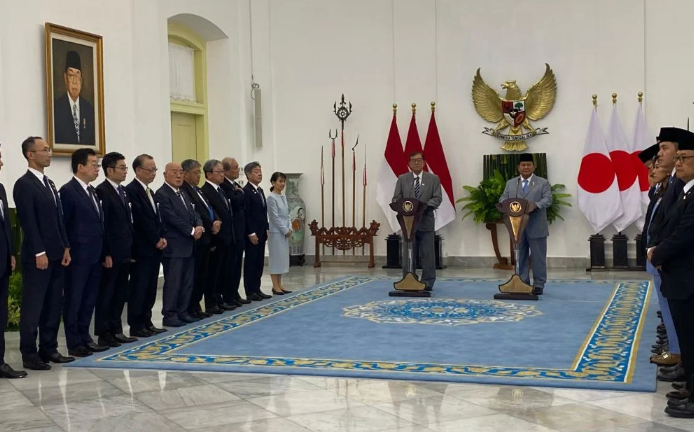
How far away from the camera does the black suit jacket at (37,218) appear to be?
235 inches

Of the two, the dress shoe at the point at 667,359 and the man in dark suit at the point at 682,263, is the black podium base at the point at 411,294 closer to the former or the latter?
the dress shoe at the point at 667,359

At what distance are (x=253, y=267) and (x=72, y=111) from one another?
2572mm

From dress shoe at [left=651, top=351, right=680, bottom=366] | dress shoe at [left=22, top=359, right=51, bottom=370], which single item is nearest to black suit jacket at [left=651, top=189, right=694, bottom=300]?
dress shoe at [left=651, top=351, right=680, bottom=366]

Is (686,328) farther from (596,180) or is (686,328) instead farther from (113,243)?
(596,180)

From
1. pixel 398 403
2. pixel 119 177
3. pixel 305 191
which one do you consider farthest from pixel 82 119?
pixel 398 403

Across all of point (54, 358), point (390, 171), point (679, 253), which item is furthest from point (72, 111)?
point (679, 253)

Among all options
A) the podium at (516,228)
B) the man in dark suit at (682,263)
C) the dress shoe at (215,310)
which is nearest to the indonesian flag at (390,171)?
the podium at (516,228)

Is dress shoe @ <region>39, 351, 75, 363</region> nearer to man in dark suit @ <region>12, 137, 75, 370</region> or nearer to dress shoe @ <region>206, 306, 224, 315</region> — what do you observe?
man in dark suit @ <region>12, 137, 75, 370</region>

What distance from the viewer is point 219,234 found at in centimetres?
858

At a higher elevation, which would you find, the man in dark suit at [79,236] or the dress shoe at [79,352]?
the man in dark suit at [79,236]

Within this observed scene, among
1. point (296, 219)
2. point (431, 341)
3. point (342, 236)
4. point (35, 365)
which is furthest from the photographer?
point (296, 219)

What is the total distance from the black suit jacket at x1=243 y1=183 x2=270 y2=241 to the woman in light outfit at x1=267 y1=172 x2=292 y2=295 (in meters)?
0.24

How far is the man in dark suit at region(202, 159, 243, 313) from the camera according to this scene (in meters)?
8.57

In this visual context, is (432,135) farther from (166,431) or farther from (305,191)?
(166,431)
